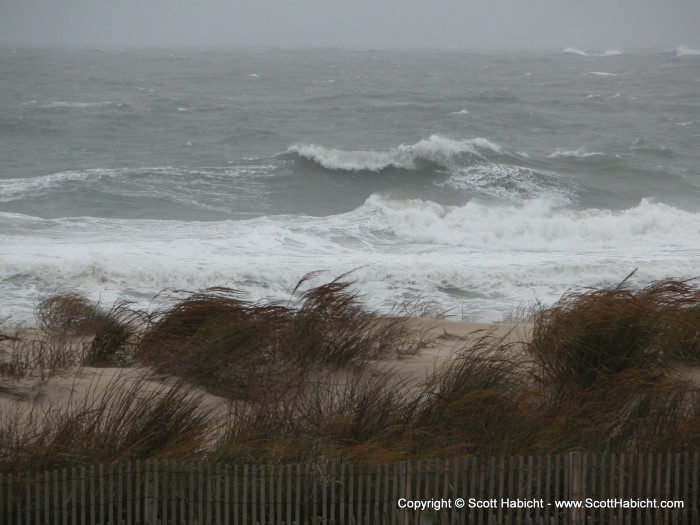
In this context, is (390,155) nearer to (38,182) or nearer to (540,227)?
(540,227)

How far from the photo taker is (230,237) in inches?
684

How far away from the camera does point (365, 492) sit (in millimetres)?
4629

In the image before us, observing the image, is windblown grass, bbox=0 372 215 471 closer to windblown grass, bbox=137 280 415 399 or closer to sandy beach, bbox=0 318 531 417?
sandy beach, bbox=0 318 531 417

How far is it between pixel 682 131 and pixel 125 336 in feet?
110

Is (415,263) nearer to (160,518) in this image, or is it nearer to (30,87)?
(160,518)

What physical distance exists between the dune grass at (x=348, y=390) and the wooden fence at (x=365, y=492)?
241mm

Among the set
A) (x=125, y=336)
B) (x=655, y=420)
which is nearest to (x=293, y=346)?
(x=125, y=336)

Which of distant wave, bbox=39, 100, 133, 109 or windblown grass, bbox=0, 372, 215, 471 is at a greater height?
distant wave, bbox=39, 100, 133, 109

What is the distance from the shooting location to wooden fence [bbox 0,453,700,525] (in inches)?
174

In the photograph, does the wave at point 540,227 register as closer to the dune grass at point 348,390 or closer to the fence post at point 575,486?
the dune grass at point 348,390

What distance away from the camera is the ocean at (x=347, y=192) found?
14.2 metres

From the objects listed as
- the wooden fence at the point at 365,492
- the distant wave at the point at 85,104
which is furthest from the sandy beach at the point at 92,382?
the distant wave at the point at 85,104

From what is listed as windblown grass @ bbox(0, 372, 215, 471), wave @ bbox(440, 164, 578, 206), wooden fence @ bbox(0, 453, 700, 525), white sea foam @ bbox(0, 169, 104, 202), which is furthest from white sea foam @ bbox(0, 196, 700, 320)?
wooden fence @ bbox(0, 453, 700, 525)

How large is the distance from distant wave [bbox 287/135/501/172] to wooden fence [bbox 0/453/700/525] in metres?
22.9
